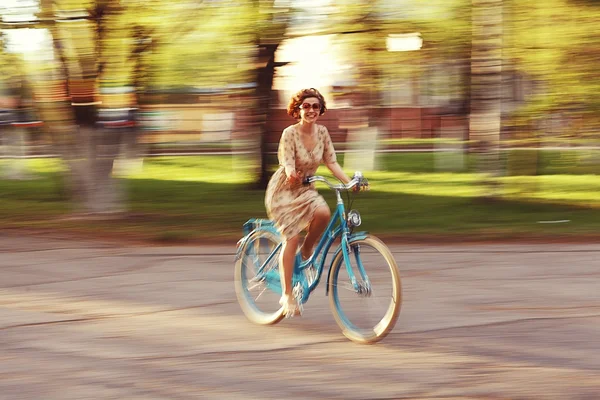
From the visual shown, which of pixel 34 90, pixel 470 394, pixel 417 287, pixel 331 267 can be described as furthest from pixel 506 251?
pixel 34 90

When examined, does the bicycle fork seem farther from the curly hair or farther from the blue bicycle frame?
the curly hair

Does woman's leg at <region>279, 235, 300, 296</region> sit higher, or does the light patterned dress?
the light patterned dress

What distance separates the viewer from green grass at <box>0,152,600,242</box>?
11742 mm

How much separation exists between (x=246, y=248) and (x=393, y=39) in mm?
7704

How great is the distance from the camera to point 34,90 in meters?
13.7

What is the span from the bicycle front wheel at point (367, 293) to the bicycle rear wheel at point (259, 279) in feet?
2.03

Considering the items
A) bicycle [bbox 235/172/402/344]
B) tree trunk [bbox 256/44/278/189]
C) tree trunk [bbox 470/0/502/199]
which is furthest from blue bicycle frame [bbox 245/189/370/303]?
tree trunk [bbox 256/44/278/189]

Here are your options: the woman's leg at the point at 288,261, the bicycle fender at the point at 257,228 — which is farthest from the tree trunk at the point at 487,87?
the woman's leg at the point at 288,261

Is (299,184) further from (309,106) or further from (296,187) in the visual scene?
(309,106)

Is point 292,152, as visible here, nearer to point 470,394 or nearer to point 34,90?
point 470,394

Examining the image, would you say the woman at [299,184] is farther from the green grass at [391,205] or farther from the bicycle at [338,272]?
the green grass at [391,205]

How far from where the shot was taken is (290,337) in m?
6.45

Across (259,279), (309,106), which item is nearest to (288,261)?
(259,279)

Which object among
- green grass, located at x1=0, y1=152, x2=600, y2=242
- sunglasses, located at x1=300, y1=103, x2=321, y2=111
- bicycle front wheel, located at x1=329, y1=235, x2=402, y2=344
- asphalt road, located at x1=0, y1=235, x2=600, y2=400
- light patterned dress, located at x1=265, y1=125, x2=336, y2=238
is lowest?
asphalt road, located at x1=0, y1=235, x2=600, y2=400
